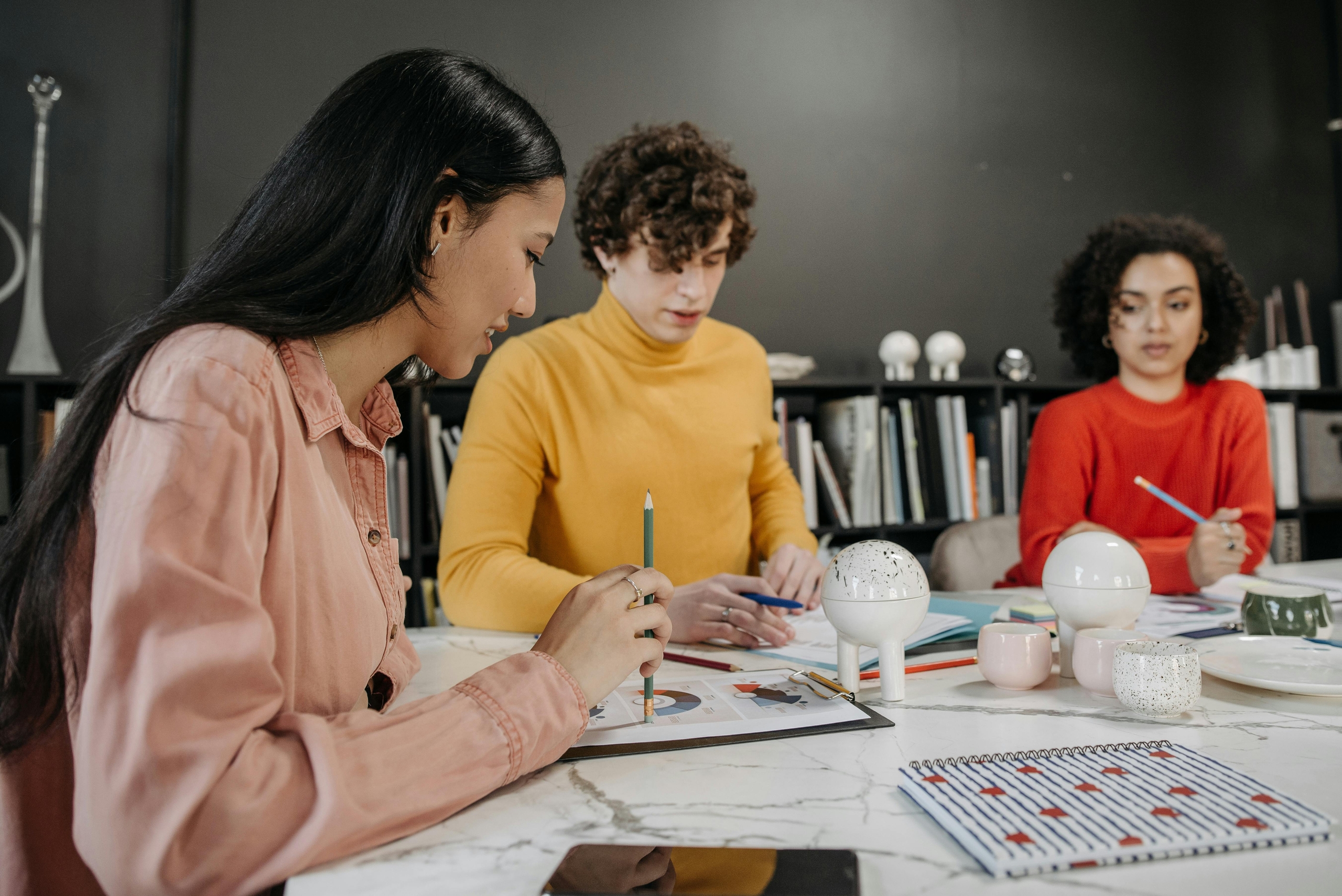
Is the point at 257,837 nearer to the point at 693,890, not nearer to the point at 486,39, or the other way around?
the point at 693,890

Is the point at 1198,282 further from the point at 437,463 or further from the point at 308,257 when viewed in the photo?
the point at 308,257

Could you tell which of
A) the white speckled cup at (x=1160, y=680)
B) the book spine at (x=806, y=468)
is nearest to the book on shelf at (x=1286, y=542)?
the book spine at (x=806, y=468)

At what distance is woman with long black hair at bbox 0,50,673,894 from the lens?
1.68ft

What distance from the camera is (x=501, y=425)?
60.5 inches

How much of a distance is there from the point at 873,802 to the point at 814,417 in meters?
2.19

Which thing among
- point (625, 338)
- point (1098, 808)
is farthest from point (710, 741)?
point (625, 338)

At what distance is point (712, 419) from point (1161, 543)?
93cm

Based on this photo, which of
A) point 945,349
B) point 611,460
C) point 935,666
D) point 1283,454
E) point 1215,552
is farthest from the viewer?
point 1283,454

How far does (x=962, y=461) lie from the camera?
2732 mm

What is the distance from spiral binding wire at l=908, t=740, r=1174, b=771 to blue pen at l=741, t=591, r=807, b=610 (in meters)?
0.37

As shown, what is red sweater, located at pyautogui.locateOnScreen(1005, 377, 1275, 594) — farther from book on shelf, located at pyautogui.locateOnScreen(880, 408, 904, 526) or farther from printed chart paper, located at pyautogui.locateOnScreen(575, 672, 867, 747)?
printed chart paper, located at pyautogui.locateOnScreen(575, 672, 867, 747)

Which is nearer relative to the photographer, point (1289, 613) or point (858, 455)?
point (1289, 613)

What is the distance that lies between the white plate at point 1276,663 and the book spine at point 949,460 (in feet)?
5.39

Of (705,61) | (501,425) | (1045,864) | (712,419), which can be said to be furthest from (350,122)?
(705,61)
